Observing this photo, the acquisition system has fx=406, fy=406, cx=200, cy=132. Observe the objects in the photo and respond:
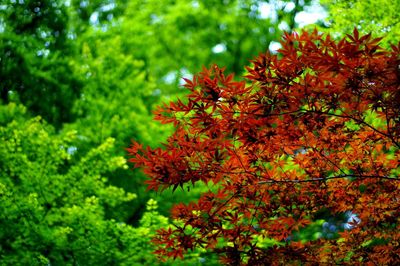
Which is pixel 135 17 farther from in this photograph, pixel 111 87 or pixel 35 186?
pixel 35 186

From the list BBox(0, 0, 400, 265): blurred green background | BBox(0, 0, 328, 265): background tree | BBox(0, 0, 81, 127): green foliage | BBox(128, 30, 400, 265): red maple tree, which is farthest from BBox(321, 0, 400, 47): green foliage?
BBox(0, 0, 81, 127): green foliage

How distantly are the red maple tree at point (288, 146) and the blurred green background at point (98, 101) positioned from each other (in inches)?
29.1

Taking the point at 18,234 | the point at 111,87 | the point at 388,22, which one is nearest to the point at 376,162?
the point at 388,22

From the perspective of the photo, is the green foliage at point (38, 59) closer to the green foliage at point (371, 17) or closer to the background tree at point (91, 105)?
the background tree at point (91, 105)

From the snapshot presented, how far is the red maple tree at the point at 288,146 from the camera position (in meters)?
2.24

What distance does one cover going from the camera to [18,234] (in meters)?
5.31

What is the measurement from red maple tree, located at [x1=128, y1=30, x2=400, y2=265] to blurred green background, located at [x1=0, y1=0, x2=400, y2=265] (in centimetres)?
74

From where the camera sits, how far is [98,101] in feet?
22.5

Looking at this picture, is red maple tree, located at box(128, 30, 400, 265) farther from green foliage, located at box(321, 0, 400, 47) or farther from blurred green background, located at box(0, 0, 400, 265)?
green foliage, located at box(321, 0, 400, 47)

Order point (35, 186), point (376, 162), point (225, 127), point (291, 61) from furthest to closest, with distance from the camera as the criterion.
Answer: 1. point (35, 186)
2. point (376, 162)
3. point (225, 127)
4. point (291, 61)

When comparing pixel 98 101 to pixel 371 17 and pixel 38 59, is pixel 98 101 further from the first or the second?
pixel 371 17

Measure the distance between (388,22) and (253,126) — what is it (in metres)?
3.06

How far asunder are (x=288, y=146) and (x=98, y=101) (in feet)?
15.4

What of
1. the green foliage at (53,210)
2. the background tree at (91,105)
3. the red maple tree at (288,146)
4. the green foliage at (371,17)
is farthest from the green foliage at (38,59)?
the red maple tree at (288,146)
